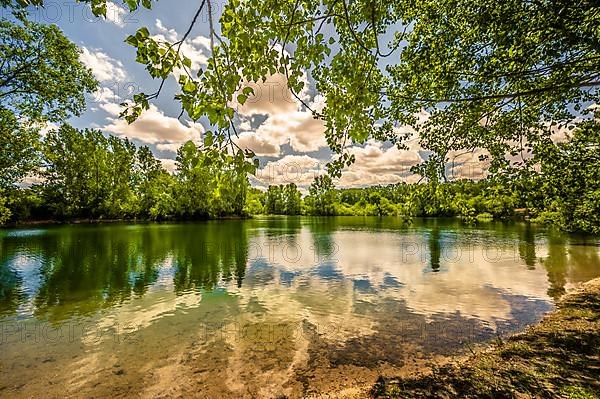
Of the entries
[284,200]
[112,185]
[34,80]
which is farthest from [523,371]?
[284,200]

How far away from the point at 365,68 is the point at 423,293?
14.9m

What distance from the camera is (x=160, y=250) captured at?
97.5 feet

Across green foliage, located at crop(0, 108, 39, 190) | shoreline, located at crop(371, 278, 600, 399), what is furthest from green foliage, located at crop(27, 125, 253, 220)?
shoreline, located at crop(371, 278, 600, 399)

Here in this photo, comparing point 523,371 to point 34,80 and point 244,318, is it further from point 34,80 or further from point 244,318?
point 34,80

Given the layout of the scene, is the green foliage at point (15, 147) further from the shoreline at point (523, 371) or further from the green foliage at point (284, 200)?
the green foliage at point (284, 200)

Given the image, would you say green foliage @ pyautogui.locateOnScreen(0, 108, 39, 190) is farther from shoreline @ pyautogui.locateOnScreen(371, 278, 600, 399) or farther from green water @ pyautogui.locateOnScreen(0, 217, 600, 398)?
shoreline @ pyautogui.locateOnScreen(371, 278, 600, 399)

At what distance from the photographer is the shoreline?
570 centimetres

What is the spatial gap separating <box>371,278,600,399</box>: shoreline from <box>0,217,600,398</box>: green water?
1.07 m

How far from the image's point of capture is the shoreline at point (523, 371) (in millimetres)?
5703

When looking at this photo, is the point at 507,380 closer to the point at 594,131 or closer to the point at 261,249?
the point at 594,131

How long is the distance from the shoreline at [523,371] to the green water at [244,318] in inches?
42.3

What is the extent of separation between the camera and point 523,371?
6.53 m

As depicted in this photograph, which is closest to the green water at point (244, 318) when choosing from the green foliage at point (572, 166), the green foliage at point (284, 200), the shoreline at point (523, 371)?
the shoreline at point (523, 371)

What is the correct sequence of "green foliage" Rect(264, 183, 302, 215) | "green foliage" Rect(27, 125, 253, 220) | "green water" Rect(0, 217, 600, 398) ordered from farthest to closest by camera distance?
"green foliage" Rect(264, 183, 302, 215) → "green foliage" Rect(27, 125, 253, 220) → "green water" Rect(0, 217, 600, 398)
